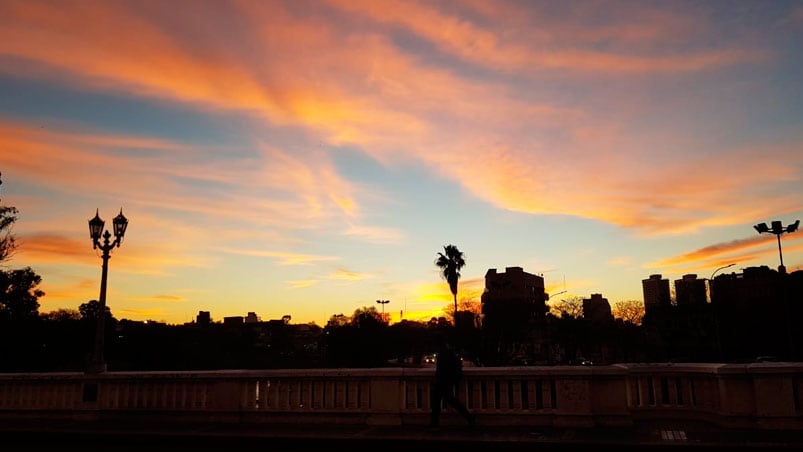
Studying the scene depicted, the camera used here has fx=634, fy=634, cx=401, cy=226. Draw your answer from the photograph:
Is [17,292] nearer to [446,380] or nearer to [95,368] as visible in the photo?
[95,368]

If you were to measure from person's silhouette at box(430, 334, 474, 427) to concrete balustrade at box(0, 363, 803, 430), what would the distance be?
499 mm

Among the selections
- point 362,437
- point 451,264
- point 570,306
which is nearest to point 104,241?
point 362,437

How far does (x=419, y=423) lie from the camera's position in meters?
13.9

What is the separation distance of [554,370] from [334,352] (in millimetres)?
A: 92037

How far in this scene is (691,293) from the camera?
117m

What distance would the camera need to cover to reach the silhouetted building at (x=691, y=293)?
96250 mm

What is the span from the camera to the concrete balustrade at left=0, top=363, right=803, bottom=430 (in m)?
12.0

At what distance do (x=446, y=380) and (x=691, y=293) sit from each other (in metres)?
117

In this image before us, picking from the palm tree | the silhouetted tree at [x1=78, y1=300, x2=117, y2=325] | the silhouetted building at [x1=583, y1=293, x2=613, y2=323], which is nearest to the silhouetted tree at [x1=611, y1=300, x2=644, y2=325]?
the silhouetted building at [x1=583, y1=293, x2=613, y2=323]

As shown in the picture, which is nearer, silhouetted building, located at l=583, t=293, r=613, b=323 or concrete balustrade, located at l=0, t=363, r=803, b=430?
concrete balustrade, located at l=0, t=363, r=803, b=430

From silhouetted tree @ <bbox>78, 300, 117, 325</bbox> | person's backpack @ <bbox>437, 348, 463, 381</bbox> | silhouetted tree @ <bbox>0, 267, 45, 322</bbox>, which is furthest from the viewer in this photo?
silhouetted tree @ <bbox>78, 300, 117, 325</bbox>

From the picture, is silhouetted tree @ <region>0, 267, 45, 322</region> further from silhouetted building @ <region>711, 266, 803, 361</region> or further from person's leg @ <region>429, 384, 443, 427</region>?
silhouetted building @ <region>711, 266, 803, 361</region>

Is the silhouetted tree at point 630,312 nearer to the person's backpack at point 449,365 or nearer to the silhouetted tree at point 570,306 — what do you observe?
the silhouetted tree at point 570,306

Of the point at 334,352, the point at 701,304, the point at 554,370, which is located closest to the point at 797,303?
the point at 701,304
